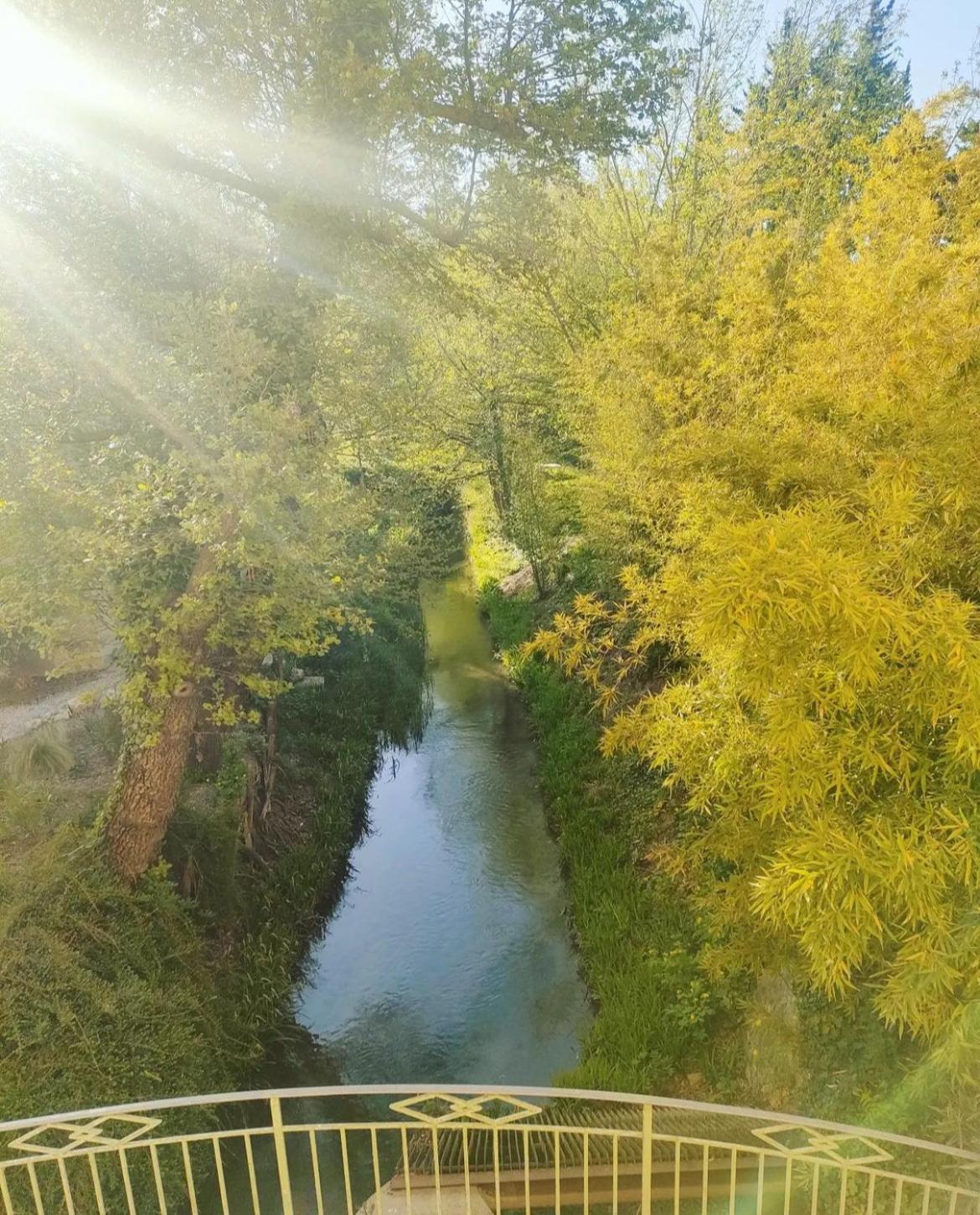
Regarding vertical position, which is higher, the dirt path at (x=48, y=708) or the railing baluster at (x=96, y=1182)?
the dirt path at (x=48, y=708)

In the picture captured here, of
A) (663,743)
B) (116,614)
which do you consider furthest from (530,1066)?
(116,614)

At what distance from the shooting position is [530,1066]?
5824mm

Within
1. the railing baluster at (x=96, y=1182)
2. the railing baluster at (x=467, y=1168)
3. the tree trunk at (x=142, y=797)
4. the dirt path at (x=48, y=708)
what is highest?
the dirt path at (x=48, y=708)

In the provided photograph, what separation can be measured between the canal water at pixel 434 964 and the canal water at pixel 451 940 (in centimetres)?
1

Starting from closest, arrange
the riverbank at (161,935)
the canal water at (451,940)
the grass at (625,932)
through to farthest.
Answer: the riverbank at (161,935)
the grass at (625,932)
the canal water at (451,940)

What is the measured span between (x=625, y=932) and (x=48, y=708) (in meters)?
7.64

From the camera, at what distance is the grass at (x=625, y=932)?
5254 mm

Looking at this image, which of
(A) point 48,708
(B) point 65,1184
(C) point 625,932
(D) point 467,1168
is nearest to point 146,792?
(B) point 65,1184

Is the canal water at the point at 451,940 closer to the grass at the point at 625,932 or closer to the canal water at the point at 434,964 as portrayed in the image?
the canal water at the point at 434,964

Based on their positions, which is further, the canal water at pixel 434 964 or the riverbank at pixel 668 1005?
the canal water at pixel 434 964

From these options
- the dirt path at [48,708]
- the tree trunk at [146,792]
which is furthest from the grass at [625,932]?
the dirt path at [48,708]

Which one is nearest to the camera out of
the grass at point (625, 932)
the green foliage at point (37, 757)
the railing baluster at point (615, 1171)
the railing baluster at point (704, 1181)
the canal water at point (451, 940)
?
the railing baluster at point (615, 1171)

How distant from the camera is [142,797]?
18.6ft

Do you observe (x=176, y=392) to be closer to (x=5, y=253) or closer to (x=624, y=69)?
(x=5, y=253)
